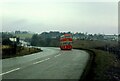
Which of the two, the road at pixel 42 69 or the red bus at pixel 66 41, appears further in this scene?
the red bus at pixel 66 41

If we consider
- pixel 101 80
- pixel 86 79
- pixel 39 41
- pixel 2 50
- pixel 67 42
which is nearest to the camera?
pixel 86 79

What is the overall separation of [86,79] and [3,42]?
39.7 meters

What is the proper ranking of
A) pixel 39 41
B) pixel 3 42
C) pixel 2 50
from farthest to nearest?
pixel 39 41 → pixel 3 42 → pixel 2 50

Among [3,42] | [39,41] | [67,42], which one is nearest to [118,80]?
[3,42]

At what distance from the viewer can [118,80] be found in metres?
13.8

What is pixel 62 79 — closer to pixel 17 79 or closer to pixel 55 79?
pixel 55 79

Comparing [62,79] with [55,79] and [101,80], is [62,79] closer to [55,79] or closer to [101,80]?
[55,79]

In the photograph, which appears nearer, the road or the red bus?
the road

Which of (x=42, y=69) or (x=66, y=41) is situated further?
(x=66, y=41)

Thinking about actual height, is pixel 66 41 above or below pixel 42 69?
above

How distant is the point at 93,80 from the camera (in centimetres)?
1302

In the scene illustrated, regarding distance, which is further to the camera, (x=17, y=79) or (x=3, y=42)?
(x=3, y=42)

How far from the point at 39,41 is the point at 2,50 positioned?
8807cm

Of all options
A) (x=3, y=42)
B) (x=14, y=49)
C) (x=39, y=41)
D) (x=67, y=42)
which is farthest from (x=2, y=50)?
(x=39, y=41)
